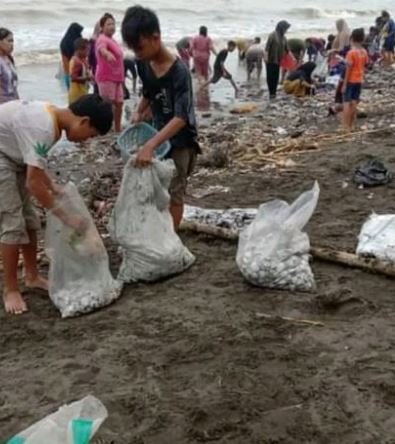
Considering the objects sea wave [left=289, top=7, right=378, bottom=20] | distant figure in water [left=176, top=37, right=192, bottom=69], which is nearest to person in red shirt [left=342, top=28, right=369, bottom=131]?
distant figure in water [left=176, top=37, right=192, bottom=69]

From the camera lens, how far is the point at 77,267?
412 cm

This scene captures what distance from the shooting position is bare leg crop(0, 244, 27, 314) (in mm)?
4195

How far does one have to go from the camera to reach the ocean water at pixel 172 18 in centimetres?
1991

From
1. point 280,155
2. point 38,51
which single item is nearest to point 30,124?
point 280,155

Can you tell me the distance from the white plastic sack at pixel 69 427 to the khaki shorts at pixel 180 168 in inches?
99.8

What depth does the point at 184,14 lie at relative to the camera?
31.4 m

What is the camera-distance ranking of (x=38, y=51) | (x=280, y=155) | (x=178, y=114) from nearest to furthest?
(x=178, y=114), (x=280, y=155), (x=38, y=51)

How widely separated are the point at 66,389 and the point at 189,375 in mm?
538

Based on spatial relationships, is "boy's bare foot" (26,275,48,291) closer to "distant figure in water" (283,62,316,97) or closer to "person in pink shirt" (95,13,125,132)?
"person in pink shirt" (95,13,125,132)

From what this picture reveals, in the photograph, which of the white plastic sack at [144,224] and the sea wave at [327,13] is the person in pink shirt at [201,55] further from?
the sea wave at [327,13]

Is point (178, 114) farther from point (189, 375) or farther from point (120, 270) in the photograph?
point (189, 375)

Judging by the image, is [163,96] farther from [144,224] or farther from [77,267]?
[77,267]

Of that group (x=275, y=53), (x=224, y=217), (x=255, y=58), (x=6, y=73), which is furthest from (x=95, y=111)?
(x=255, y=58)

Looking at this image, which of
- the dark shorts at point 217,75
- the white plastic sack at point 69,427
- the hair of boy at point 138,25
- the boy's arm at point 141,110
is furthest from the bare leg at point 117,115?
the white plastic sack at point 69,427
